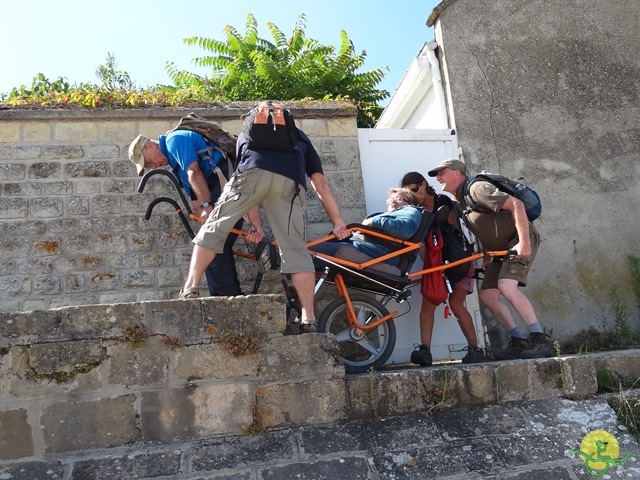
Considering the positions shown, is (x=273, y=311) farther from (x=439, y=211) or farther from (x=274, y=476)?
(x=439, y=211)

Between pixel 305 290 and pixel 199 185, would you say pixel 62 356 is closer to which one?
pixel 305 290

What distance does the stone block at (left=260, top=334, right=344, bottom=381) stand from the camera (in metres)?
3.99

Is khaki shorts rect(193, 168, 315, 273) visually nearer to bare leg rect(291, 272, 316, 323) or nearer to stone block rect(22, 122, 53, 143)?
bare leg rect(291, 272, 316, 323)

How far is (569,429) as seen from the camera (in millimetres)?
4012

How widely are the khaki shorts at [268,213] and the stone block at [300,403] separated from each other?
79cm

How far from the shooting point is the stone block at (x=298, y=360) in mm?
3986

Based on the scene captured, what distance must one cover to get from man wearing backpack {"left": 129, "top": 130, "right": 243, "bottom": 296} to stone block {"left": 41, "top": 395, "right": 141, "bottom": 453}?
155 cm

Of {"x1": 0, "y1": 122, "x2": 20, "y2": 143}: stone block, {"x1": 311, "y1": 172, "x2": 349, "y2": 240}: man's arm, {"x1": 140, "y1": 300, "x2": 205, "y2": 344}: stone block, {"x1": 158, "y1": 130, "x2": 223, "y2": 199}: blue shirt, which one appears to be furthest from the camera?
{"x1": 0, "y1": 122, "x2": 20, "y2": 143}: stone block

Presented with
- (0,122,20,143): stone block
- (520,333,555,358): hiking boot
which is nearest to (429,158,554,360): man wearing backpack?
(520,333,555,358): hiking boot

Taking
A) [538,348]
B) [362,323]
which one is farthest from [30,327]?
[538,348]

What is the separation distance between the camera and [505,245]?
5.45 metres

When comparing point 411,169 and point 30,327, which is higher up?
point 411,169

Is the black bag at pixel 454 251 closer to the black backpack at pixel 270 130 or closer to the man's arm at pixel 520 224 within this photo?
the man's arm at pixel 520 224

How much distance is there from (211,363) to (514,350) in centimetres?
250
